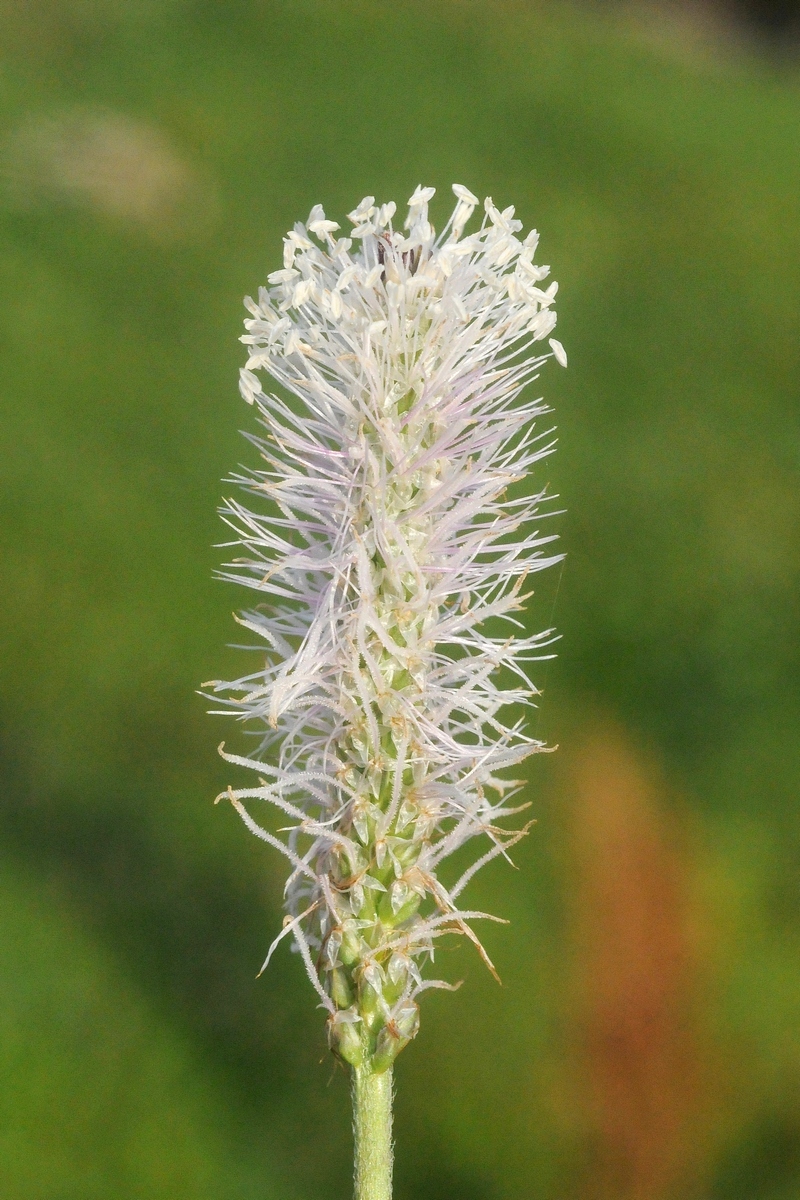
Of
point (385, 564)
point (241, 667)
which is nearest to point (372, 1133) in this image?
point (385, 564)

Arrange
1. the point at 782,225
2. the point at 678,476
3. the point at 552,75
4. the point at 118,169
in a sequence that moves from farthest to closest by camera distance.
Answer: the point at 552,75, the point at 782,225, the point at 118,169, the point at 678,476

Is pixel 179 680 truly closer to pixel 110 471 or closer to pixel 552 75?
pixel 110 471

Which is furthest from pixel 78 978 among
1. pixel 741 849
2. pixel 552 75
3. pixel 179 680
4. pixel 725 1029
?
pixel 552 75

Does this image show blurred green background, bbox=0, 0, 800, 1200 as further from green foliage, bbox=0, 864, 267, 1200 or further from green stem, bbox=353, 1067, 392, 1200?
green stem, bbox=353, 1067, 392, 1200

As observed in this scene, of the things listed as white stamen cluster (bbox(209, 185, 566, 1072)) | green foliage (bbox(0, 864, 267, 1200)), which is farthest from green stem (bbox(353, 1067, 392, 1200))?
green foliage (bbox(0, 864, 267, 1200))

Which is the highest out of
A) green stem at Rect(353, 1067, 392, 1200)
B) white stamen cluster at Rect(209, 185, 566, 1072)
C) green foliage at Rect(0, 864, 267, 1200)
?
white stamen cluster at Rect(209, 185, 566, 1072)

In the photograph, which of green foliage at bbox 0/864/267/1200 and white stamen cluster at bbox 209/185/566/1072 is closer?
white stamen cluster at bbox 209/185/566/1072

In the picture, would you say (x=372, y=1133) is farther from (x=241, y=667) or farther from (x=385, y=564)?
(x=241, y=667)
